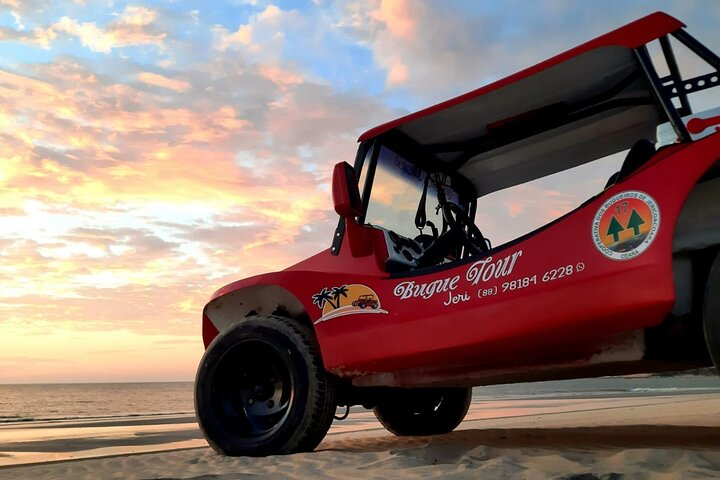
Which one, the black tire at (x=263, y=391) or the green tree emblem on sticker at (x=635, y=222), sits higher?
the green tree emblem on sticker at (x=635, y=222)

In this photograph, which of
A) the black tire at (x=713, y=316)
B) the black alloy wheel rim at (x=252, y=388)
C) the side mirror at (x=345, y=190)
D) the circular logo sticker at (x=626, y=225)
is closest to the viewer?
the black tire at (x=713, y=316)

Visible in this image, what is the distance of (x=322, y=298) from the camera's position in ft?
13.4

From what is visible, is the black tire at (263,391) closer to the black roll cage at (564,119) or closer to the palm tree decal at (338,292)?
the palm tree decal at (338,292)

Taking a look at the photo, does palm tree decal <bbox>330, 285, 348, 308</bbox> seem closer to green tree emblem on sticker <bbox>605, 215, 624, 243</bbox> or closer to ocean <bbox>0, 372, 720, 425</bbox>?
green tree emblem on sticker <bbox>605, 215, 624, 243</bbox>

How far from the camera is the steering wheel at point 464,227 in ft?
15.7

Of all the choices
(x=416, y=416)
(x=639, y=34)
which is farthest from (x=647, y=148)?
(x=416, y=416)

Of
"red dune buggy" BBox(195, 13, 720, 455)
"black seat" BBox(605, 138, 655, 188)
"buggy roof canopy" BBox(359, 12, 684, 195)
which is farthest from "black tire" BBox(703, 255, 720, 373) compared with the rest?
"buggy roof canopy" BBox(359, 12, 684, 195)

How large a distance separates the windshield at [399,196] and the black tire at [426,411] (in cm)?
180

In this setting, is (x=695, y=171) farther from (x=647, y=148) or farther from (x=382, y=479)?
(x=382, y=479)

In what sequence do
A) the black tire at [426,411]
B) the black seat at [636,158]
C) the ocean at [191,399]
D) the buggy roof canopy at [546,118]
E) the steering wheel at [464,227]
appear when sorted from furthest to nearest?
the ocean at [191,399] → the black tire at [426,411] → the steering wheel at [464,227] → the buggy roof canopy at [546,118] → the black seat at [636,158]

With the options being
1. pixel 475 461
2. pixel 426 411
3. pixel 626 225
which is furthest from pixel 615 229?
pixel 426 411

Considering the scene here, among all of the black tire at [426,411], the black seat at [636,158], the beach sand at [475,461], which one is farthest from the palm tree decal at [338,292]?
the black tire at [426,411]

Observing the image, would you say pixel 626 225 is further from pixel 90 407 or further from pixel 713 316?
pixel 90 407

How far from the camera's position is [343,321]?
3.95 meters
